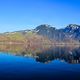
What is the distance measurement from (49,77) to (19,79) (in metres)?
6.77

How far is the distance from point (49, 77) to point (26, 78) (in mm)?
5018

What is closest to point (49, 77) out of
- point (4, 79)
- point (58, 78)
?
point (58, 78)

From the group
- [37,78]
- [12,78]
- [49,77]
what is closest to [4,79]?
[12,78]

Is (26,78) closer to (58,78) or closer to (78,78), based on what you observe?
(58,78)

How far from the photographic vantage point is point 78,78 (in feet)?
154

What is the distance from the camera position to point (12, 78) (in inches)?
1779

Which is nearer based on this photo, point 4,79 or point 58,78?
point 4,79

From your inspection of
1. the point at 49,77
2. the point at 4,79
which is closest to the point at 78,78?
the point at 49,77

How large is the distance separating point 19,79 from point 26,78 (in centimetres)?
191

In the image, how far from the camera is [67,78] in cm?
4709

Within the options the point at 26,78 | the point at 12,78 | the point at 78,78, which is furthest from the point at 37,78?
the point at 78,78

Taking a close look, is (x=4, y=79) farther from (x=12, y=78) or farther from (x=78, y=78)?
(x=78, y=78)

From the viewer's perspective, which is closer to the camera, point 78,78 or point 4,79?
point 4,79

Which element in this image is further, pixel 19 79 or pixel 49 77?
pixel 49 77
